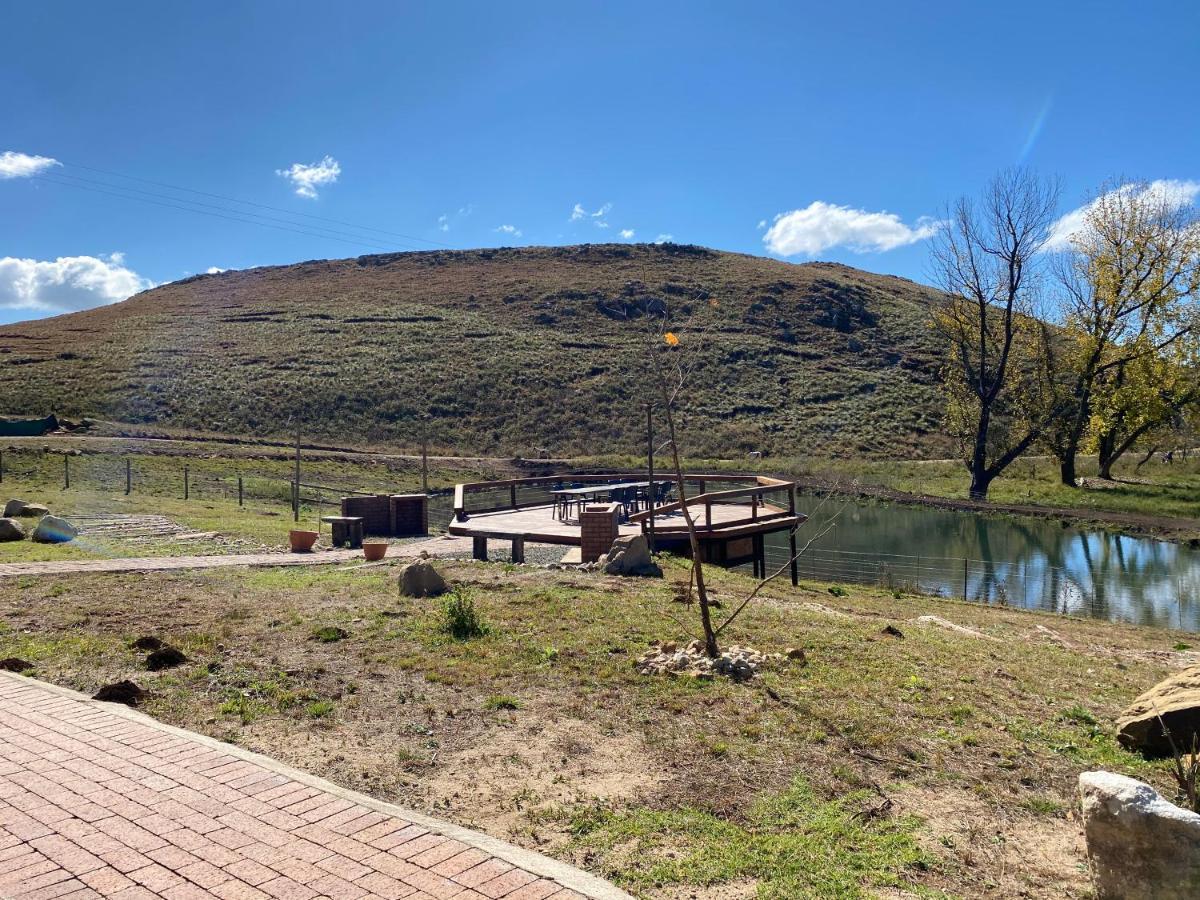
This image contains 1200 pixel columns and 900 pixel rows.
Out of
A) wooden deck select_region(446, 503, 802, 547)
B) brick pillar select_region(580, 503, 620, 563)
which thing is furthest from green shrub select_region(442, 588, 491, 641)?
wooden deck select_region(446, 503, 802, 547)

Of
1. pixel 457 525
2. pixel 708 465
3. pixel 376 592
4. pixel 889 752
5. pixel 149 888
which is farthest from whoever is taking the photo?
pixel 708 465

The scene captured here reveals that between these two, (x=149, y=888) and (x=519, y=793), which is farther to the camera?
(x=519, y=793)

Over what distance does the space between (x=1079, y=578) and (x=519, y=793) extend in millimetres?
17188

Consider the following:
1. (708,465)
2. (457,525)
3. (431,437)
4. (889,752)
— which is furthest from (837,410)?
(889,752)

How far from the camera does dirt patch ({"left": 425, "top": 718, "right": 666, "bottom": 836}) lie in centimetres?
430

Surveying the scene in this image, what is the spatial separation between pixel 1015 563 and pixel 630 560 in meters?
12.2

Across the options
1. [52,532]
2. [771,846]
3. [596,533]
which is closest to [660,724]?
[771,846]

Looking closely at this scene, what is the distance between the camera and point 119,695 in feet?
18.5

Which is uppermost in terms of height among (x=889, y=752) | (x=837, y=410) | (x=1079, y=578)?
(x=837, y=410)

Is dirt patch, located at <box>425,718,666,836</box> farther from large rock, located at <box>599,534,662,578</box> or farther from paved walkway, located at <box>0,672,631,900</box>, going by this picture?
large rock, located at <box>599,534,662,578</box>

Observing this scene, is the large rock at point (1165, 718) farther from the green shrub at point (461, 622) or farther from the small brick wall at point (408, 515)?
the small brick wall at point (408, 515)

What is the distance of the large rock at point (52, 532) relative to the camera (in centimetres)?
1419

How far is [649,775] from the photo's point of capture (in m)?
4.67

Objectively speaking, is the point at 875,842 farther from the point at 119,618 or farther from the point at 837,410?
the point at 837,410
